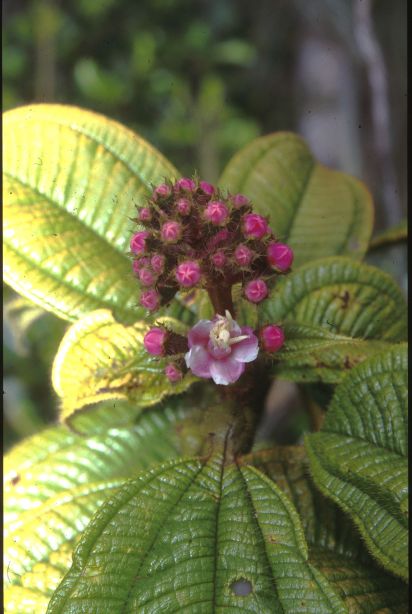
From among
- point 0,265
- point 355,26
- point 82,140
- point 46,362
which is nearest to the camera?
point 0,265

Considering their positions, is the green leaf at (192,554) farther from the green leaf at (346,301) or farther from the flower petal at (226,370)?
the green leaf at (346,301)

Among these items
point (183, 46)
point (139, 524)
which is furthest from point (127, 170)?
point (183, 46)

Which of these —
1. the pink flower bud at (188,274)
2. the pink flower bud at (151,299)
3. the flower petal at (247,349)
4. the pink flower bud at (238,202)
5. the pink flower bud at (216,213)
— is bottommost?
the flower petal at (247,349)

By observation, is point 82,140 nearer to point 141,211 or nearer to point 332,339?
point 141,211

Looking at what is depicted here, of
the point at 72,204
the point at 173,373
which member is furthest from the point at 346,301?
the point at 72,204

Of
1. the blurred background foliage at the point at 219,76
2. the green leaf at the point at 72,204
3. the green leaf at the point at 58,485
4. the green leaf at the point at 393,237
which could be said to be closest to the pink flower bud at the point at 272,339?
the green leaf at the point at 72,204

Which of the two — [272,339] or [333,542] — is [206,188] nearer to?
[272,339]
